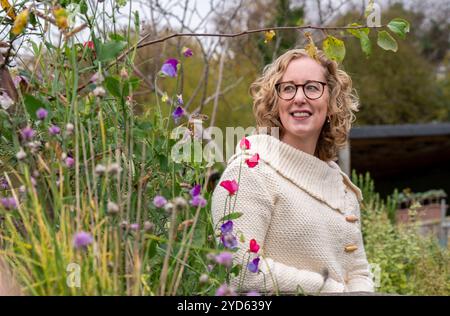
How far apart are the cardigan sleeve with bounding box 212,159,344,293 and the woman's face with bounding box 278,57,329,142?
0.25 metres

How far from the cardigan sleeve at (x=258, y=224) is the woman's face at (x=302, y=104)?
9.7 inches

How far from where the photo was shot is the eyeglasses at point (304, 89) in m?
2.51

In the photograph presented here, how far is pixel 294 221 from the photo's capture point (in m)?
2.34

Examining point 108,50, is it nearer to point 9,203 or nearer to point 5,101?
point 5,101

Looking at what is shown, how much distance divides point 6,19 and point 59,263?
101cm

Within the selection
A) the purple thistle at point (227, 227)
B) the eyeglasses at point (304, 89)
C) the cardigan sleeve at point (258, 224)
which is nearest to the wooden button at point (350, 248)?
the cardigan sleeve at point (258, 224)

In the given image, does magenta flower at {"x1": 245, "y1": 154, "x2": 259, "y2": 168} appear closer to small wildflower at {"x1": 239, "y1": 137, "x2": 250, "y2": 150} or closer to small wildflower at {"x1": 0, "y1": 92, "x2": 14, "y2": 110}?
small wildflower at {"x1": 239, "y1": 137, "x2": 250, "y2": 150}

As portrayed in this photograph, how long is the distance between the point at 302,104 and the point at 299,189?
0.28 metres

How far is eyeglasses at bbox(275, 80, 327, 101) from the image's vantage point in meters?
2.51

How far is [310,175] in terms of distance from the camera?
2562 mm

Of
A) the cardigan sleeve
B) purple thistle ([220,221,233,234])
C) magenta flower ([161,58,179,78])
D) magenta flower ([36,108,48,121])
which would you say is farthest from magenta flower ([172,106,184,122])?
magenta flower ([36,108,48,121])

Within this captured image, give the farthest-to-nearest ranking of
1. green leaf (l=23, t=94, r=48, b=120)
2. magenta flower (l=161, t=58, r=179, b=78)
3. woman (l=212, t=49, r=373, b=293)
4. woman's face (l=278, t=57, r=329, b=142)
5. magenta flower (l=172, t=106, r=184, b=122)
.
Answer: woman's face (l=278, t=57, r=329, b=142), woman (l=212, t=49, r=373, b=293), magenta flower (l=172, t=106, r=184, b=122), magenta flower (l=161, t=58, r=179, b=78), green leaf (l=23, t=94, r=48, b=120)
